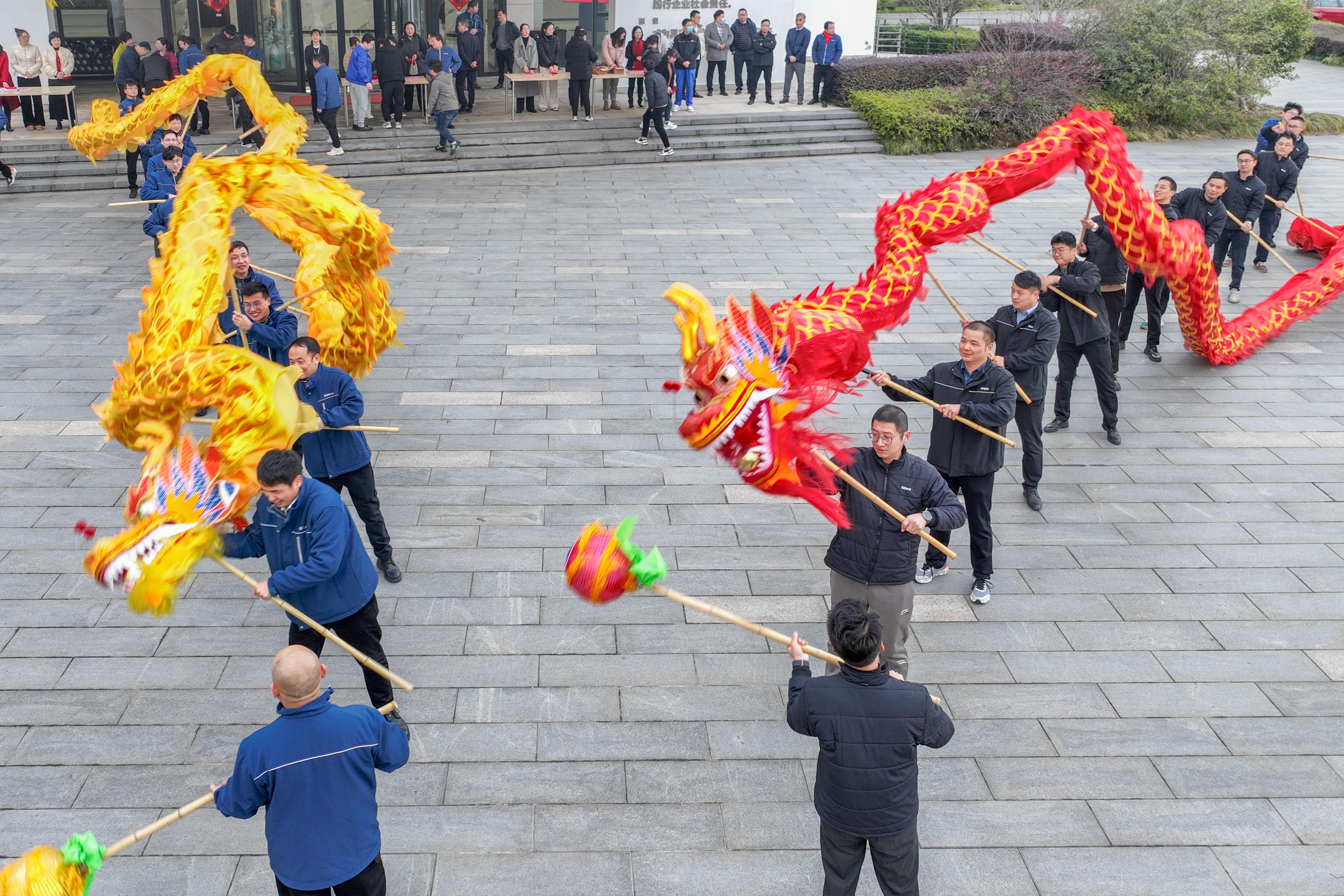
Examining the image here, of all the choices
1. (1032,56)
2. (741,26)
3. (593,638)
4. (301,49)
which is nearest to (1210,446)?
(593,638)

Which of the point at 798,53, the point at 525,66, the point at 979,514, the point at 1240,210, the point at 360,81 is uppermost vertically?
the point at 798,53

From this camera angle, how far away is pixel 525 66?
1748cm

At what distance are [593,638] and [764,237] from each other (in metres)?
7.74

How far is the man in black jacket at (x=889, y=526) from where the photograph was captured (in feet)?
15.5

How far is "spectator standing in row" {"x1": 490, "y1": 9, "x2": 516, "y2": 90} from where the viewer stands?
58.6ft

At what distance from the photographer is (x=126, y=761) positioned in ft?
15.4

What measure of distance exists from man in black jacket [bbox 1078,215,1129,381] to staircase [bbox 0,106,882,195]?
9017mm

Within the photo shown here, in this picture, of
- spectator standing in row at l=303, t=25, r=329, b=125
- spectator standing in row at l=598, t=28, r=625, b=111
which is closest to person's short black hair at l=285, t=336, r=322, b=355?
spectator standing in row at l=303, t=25, r=329, b=125

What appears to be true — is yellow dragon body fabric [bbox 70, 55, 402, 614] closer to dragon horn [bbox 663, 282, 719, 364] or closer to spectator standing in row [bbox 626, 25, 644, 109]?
dragon horn [bbox 663, 282, 719, 364]

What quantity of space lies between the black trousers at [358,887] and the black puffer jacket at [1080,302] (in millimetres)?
5428

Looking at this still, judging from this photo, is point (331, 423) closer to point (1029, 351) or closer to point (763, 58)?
point (1029, 351)

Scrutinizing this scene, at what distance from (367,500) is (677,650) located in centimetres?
179

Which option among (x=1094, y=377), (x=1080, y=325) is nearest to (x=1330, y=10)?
(x=1094, y=377)

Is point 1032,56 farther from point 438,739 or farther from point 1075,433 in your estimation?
point 438,739
